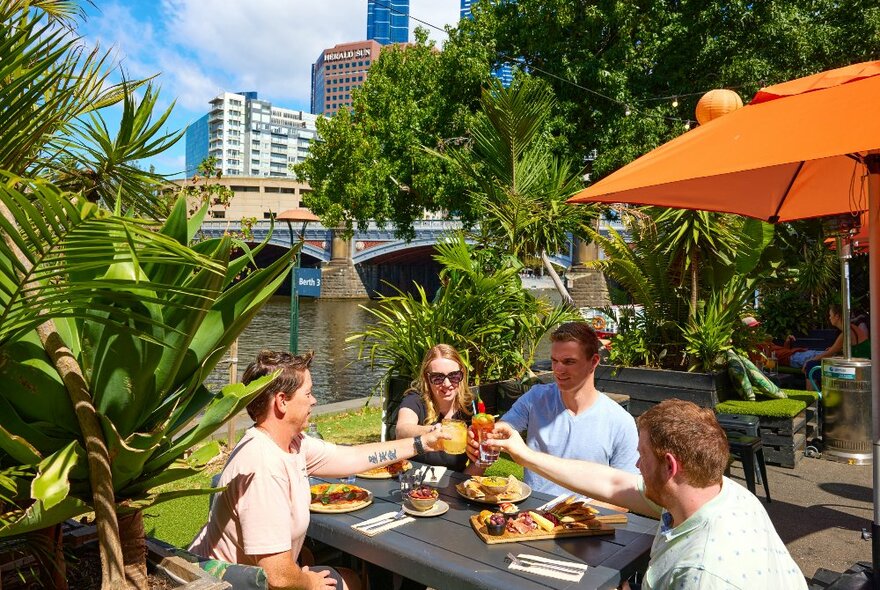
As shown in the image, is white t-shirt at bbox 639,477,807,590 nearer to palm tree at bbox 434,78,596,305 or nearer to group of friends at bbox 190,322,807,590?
group of friends at bbox 190,322,807,590

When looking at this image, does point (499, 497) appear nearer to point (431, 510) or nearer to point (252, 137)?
point (431, 510)

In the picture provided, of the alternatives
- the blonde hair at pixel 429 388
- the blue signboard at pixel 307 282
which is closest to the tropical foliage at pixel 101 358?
the blonde hair at pixel 429 388

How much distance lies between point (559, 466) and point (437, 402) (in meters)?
1.22

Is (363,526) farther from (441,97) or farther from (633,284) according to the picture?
(441,97)

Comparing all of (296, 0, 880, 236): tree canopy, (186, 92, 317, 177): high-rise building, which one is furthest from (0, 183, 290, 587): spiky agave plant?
(186, 92, 317, 177): high-rise building

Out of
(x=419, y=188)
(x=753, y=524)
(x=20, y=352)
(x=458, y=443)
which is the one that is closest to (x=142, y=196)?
(x=20, y=352)

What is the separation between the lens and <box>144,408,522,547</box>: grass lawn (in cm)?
393

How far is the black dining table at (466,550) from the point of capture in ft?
6.58

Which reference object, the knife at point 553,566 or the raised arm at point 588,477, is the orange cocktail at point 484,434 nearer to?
the raised arm at point 588,477

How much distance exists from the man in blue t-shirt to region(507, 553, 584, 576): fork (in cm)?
101

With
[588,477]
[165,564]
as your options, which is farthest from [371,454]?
[165,564]

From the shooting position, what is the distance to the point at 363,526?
238 cm

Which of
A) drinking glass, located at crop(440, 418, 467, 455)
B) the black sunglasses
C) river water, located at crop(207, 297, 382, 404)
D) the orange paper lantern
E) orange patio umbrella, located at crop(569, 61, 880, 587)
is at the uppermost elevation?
the orange paper lantern

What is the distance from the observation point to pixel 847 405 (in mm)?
5742
